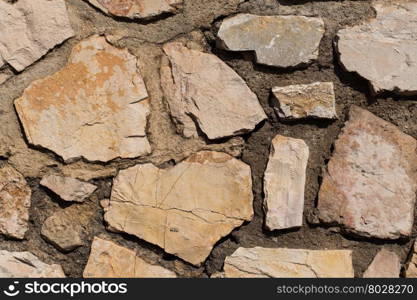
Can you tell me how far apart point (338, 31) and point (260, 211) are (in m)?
0.42

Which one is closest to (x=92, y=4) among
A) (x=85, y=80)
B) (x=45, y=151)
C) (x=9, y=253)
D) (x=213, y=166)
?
(x=85, y=80)

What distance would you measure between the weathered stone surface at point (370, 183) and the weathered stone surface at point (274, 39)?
185mm

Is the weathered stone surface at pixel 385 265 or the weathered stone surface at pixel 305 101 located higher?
the weathered stone surface at pixel 305 101

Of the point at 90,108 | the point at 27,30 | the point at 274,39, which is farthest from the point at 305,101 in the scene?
the point at 27,30

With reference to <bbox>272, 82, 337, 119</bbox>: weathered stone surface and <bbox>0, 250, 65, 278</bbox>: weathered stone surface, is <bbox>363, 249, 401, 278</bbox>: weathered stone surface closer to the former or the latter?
<bbox>272, 82, 337, 119</bbox>: weathered stone surface

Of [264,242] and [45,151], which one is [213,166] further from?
[45,151]

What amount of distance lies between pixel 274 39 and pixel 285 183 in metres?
0.31

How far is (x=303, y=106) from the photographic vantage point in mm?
1608

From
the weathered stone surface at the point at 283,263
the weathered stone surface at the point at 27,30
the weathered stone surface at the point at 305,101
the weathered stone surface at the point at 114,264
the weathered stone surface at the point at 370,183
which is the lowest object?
the weathered stone surface at the point at 283,263

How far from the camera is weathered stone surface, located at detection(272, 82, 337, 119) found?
161 cm

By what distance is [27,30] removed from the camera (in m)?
1.60

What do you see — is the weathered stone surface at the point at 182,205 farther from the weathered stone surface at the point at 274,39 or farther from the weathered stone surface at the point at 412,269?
the weathered stone surface at the point at 412,269

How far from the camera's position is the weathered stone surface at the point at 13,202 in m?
1.60

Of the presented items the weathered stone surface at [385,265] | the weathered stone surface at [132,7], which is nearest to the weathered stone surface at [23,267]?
the weathered stone surface at [132,7]
